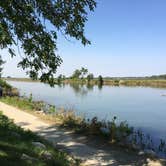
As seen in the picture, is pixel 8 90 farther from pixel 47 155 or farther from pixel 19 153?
pixel 19 153

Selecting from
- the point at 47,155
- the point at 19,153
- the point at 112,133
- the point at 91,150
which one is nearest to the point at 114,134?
the point at 112,133

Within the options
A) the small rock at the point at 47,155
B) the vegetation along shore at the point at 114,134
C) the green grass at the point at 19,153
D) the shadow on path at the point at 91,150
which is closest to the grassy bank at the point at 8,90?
the vegetation along shore at the point at 114,134

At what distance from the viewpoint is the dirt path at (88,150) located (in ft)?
38.4

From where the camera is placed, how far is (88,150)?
12945 millimetres

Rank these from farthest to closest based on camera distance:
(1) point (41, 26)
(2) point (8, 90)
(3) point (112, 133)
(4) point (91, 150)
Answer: (2) point (8, 90) < (3) point (112, 133) < (4) point (91, 150) < (1) point (41, 26)

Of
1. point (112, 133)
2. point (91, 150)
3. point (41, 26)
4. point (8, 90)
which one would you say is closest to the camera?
point (41, 26)

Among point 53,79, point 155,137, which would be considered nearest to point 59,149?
point 53,79

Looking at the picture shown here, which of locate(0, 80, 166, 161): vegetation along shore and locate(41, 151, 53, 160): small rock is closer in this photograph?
locate(41, 151, 53, 160): small rock

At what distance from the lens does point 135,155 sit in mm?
12781

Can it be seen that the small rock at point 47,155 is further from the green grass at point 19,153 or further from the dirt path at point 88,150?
the dirt path at point 88,150

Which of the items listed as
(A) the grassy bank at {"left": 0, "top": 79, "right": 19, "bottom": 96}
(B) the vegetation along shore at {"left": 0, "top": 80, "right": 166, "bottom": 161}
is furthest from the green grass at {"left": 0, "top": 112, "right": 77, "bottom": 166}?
(A) the grassy bank at {"left": 0, "top": 79, "right": 19, "bottom": 96}

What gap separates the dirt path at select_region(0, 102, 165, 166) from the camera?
11.7 meters

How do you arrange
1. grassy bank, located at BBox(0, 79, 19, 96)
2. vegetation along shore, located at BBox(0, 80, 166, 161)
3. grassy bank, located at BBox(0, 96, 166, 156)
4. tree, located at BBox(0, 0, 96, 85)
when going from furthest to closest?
grassy bank, located at BBox(0, 79, 19, 96)
grassy bank, located at BBox(0, 96, 166, 156)
vegetation along shore, located at BBox(0, 80, 166, 161)
tree, located at BBox(0, 0, 96, 85)

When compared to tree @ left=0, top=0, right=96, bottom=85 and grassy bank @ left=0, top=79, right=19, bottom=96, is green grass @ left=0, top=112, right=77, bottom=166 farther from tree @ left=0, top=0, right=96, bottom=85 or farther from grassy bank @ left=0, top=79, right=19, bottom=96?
grassy bank @ left=0, top=79, right=19, bottom=96
